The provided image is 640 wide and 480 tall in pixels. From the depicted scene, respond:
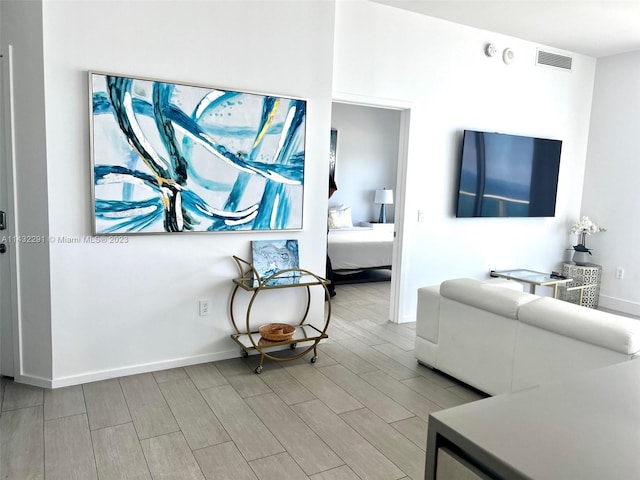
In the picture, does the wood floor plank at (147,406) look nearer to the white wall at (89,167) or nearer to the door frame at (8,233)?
the white wall at (89,167)

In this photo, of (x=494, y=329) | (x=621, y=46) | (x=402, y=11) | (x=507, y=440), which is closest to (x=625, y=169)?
(x=621, y=46)

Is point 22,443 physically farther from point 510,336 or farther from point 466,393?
point 510,336

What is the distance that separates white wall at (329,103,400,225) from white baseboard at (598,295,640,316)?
355cm

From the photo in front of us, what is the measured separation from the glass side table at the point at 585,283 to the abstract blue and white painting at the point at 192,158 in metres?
3.63

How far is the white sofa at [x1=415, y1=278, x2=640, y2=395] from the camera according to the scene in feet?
7.91

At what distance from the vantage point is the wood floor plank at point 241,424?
2.39 m

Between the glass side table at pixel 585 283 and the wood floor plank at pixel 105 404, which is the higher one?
the glass side table at pixel 585 283

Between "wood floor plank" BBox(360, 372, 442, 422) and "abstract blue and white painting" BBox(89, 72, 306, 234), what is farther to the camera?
"abstract blue and white painting" BBox(89, 72, 306, 234)

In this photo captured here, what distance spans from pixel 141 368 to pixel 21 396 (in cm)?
70

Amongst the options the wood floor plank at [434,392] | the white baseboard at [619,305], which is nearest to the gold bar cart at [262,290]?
the wood floor plank at [434,392]

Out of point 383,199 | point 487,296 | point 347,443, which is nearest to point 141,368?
point 347,443

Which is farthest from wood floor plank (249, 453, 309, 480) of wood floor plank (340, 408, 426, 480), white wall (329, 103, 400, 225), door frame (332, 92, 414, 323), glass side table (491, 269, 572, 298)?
white wall (329, 103, 400, 225)

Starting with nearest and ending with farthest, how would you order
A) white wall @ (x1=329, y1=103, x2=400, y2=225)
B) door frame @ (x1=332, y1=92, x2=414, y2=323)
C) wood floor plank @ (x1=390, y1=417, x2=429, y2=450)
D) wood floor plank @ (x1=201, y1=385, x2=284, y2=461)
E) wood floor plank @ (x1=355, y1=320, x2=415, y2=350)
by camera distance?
wood floor plank @ (x1=201, y1=385, x2=284, y2=461)
wood floor plank @ (x1=390, y1=417, x2=429, y2=450)
wood floor plank @ (x1=355, y1=320, x2=415, y2=350)
door frame @ (x1=332, y1=92, x2=414, y2=323)
white wall @ (x1=329, y1=103, x2=400, y2=225)

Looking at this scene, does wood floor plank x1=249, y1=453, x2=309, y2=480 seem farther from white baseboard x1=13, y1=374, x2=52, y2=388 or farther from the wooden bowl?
white baseboard x1=13, y1=374, x2=52, y2=388
